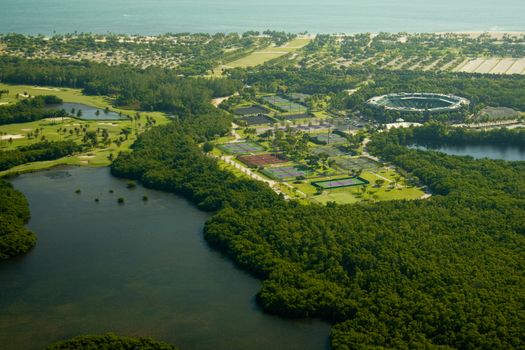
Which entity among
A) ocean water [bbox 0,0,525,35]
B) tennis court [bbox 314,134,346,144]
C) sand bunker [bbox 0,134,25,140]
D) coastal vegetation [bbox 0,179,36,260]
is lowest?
coastal vegetation [bbox 0,179,36,260]

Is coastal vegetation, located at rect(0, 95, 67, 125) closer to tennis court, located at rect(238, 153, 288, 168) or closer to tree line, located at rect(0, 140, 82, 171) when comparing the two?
tree line, located at rect(0, 140, 82, 171)

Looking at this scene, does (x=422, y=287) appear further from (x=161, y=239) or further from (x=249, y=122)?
(x=249, y=122)

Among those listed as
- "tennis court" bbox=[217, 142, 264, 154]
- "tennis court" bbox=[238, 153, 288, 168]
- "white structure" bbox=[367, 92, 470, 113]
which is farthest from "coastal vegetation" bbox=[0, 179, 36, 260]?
"white structure" bbox=[367, 92, 470, 113]

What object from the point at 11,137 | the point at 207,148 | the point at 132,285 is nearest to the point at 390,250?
the point at 132,285

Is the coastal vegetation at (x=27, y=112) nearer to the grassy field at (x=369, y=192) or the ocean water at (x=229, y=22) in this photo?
the grassy field at (x=369, y=192)

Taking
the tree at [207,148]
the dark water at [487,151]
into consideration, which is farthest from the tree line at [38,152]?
the dark water at [487,151]

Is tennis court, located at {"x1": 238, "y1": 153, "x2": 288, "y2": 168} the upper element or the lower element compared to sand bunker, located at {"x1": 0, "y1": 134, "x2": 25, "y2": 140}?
upper

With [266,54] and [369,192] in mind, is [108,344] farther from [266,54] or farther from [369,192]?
[266,54]

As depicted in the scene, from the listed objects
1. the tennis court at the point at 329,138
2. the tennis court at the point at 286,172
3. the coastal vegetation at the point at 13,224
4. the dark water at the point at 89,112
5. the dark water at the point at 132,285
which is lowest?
the dark water at the point at 132,285
